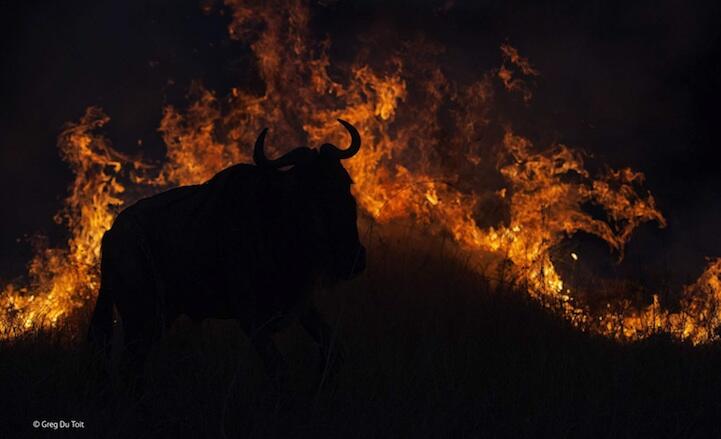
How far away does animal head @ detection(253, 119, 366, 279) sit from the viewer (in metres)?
4.65

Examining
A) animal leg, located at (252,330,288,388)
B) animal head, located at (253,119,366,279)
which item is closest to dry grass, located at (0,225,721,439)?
animal leg, located at (252,330,288,388)

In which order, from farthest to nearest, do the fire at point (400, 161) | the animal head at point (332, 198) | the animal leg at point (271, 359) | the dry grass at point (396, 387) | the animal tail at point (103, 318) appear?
the fire at point (400, 161)
the animal tail at point (103, 318)
the animal head at point (332, 198)
the animal leg at point (271, 359)
the dry grass at point (396, 387)

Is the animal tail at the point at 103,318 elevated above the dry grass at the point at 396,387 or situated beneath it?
elevated above

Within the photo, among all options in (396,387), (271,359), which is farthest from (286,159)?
(396,387)

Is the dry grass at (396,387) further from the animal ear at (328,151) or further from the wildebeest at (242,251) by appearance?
the animal ear at (328,151)

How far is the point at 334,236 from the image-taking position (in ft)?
15.3

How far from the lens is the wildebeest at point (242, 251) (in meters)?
4.70

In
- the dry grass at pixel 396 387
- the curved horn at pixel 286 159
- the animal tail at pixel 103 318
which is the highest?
the curved horn at pixel 286 159

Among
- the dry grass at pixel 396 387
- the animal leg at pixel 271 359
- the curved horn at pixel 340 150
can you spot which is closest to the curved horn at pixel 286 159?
the curved horn at pixel 340 150

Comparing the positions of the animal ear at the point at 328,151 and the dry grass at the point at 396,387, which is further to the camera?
the animal ear at the point at 328,151

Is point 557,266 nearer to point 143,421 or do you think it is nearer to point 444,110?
point 444,110

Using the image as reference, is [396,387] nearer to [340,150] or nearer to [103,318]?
[340,150]

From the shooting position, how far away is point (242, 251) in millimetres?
4922

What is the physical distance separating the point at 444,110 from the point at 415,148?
2.66ft
